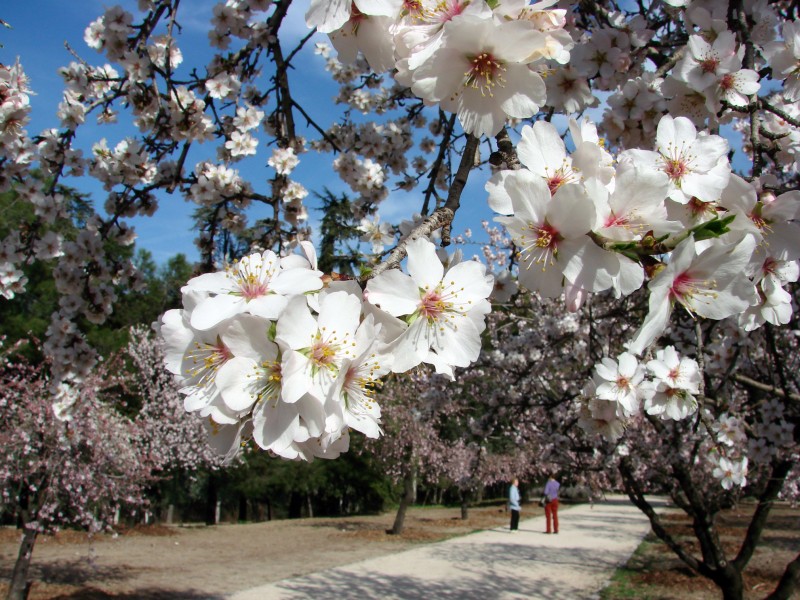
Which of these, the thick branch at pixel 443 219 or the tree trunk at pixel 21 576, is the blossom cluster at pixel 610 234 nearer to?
the thick branch at pixel 443 219

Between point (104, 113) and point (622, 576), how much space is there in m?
8.63

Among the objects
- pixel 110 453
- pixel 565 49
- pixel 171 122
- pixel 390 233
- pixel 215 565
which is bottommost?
pixel 215 565

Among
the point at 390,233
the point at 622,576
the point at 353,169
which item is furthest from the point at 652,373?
the point at 622,576

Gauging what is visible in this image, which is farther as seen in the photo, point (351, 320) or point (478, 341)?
point (478, 341)

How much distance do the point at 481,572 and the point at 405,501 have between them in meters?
5.41

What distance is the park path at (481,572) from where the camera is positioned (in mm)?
7367

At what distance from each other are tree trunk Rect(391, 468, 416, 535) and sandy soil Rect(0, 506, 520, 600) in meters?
0.24

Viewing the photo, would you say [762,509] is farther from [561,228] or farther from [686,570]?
[561,228]

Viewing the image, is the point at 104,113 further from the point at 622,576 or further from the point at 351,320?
the point at 622,576

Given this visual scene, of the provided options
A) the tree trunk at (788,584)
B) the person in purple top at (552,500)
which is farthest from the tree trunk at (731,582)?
the person in purple top at (552,500)

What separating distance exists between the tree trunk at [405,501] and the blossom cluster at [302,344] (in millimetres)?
13739

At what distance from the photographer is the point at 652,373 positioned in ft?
8.70

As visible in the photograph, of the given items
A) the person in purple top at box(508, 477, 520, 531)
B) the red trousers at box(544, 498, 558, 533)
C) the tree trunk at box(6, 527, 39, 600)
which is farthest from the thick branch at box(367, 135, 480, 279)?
the person in purple top at box(508, 477, 520, 531)

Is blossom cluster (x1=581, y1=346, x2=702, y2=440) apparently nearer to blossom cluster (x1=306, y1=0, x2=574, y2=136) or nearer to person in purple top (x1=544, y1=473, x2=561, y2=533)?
blossom cluster (x1=306, y1=0, x2=574, y2=136)
